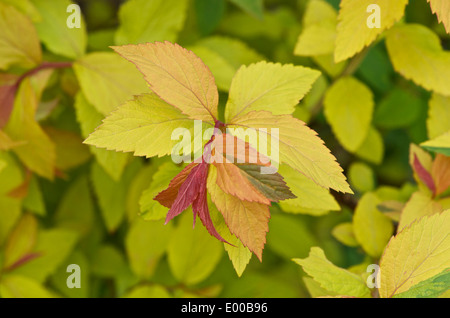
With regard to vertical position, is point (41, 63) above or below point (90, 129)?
above

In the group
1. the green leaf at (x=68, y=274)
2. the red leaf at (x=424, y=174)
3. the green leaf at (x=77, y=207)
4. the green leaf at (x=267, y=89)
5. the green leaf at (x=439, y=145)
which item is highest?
the green leaf at (x=267, y=89)

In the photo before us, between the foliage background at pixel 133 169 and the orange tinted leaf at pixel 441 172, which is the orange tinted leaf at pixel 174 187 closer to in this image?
the foliage background at pixel 133 169

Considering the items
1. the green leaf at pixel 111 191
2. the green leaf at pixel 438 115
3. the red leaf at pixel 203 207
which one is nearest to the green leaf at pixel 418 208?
the green leaf at pixel 438 115

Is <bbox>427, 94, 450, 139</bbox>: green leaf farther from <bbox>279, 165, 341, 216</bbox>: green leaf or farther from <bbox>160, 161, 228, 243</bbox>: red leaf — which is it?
<bbox>160, 161, 228, 243</bbox>: red leaf

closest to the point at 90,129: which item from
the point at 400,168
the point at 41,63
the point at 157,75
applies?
the point at 41,63

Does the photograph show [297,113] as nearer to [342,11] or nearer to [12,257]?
[342,11]

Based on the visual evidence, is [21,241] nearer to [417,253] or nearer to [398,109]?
[417,253]
